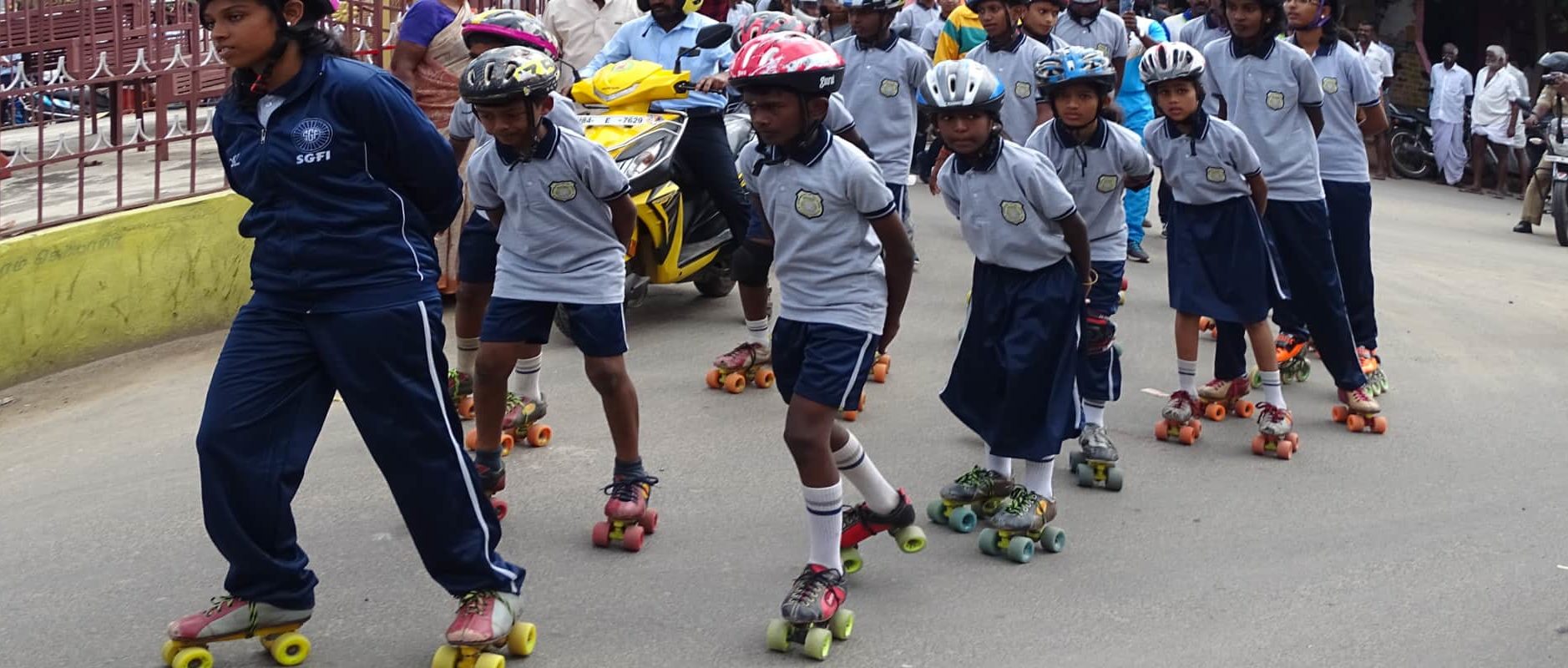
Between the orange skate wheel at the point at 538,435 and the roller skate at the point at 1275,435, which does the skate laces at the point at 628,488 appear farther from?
the roller skate at the point at 1275,435

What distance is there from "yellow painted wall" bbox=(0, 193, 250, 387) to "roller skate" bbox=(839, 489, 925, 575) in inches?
174

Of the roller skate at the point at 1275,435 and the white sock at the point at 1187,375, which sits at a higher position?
the white sock at the point at 1187,375

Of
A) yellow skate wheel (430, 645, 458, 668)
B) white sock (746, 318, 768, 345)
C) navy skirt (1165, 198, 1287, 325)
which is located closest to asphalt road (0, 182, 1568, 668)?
yellow skate wheel (430, 645, 458, 668)

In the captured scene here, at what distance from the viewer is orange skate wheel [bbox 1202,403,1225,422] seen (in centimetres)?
792

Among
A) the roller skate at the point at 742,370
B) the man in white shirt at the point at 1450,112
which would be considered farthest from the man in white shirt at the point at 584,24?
the man in white shirt at the point at 1450,112

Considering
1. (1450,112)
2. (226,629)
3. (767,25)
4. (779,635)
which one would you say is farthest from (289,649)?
(1450,112)

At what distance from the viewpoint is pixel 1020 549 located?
19.0 feet

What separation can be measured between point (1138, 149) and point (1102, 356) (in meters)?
0.83

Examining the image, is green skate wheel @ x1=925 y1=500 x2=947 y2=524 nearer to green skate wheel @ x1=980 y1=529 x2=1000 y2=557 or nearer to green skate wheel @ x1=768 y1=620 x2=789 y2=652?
green skate wheel @ x1=980 y1=529 x2=1000 y2=557

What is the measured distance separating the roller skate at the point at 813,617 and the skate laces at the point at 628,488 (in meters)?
1.02

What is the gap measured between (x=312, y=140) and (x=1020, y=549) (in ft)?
8.92

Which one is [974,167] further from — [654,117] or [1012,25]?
[1012,25]

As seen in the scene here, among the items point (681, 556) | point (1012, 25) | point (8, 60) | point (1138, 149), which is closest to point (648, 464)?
point (681, 556)

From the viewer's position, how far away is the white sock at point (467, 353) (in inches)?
279
